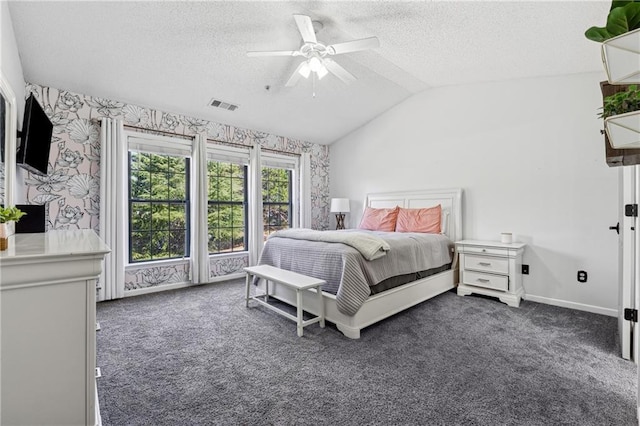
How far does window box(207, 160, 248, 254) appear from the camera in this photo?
4.50 metres

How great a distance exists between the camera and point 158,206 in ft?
13.2

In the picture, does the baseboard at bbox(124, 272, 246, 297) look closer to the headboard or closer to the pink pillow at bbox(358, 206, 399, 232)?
the pink pillow at bbox(358, 206, 399, 232)

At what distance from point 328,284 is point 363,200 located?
9.32 ft

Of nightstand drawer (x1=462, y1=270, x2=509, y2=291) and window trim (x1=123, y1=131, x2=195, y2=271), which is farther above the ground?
window trim (x1=123, y1=131, x2=195, y2=271)

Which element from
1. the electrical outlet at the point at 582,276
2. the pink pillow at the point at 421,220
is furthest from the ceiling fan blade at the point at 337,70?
the electrical outlet at the point at 582,276

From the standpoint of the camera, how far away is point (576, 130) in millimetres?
3172

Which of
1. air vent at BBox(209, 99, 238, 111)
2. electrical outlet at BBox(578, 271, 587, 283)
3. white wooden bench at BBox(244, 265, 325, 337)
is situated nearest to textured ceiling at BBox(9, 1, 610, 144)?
air vent at BBox(209, 99, 238, 111)

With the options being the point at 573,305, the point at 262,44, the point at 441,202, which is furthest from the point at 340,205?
the point at 573,305

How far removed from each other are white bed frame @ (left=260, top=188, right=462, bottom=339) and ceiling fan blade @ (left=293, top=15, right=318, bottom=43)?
216cm

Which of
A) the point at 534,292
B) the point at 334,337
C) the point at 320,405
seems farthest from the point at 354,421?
the point at 534,292

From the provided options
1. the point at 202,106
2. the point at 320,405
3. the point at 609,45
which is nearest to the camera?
the point at 609,45

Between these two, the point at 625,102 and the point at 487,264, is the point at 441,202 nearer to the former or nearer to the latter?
the point at 487,264

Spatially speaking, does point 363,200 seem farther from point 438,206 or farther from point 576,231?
point 576,231

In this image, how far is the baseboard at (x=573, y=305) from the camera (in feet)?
9.77
